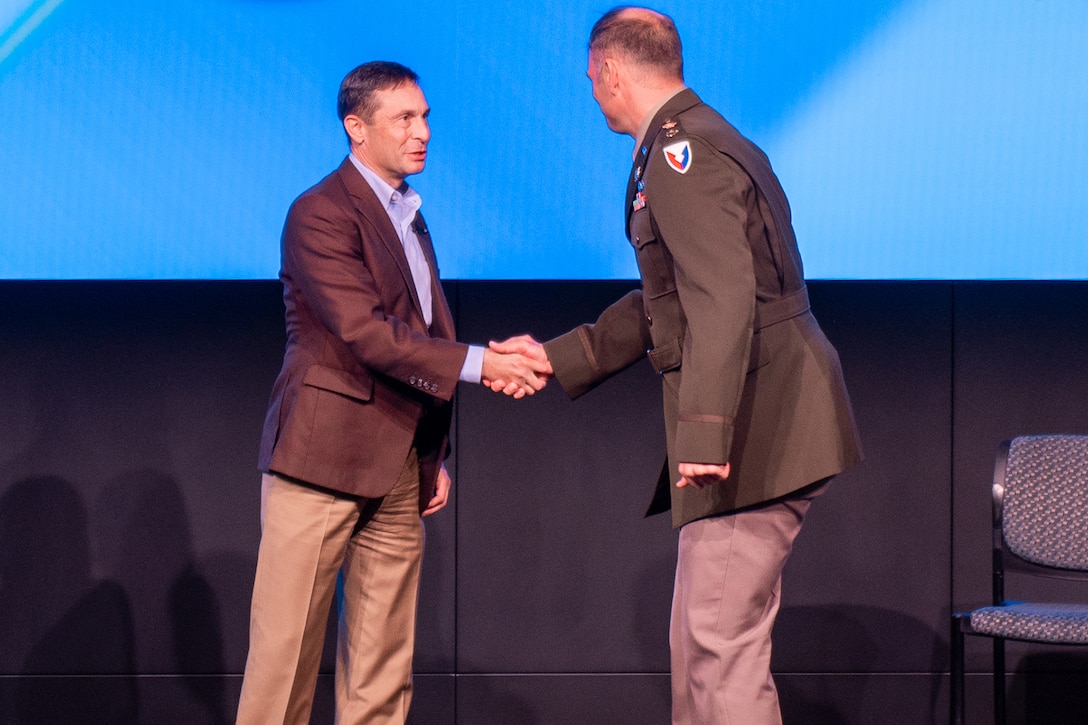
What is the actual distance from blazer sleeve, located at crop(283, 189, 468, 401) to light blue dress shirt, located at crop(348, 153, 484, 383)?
0.20ft

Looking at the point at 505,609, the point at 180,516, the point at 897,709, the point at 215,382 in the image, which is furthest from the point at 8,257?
the point at 897,709

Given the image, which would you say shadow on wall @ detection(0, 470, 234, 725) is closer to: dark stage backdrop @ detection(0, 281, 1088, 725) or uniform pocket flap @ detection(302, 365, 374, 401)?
dark stage backdrop @ detection(0, 281, 1088, 725)

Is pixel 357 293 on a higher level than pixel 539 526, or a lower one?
higher

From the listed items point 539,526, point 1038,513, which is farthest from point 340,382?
point 1038,513

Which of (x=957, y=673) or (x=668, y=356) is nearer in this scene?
(x=668, y=356)

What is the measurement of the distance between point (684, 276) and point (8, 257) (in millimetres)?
2157

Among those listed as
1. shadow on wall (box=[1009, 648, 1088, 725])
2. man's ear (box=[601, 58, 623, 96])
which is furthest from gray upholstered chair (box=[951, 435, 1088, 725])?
man's ear (box=[601, 58, 623, 96])

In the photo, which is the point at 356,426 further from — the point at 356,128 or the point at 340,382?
the point at 356,128

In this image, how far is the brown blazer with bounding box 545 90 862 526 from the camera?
1977mm

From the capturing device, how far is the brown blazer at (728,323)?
1.98 meters

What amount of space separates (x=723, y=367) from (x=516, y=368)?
726 millimetres

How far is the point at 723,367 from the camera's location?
1968 mm

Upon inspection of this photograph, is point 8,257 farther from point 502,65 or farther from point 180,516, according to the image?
point 502,65

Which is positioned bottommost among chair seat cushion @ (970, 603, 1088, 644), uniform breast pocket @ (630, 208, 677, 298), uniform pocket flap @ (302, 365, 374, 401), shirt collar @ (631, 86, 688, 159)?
chair seat cushion @ (970, 603, 1088, 644)
